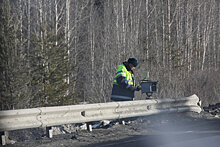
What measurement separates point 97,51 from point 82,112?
21.6 metres

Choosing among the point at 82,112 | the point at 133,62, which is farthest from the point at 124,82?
the point at 82,112

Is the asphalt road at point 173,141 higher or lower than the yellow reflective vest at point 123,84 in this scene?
lower

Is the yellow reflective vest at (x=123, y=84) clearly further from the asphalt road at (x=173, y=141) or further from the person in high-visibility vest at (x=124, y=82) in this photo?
the asphalt road at (x=173, y=141)

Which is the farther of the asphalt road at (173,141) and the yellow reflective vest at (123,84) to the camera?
the yellow reflective vest at (123,84)

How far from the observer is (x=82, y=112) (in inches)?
341

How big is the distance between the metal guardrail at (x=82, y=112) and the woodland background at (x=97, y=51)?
19.3 feet

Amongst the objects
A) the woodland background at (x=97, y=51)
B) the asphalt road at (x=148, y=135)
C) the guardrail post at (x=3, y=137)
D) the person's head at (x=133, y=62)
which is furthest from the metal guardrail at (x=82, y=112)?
the woodland background at (x=97, y=51)

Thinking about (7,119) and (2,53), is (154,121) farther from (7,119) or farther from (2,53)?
(2,53)

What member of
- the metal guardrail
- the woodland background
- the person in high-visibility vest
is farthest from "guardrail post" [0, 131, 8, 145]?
the woodland background

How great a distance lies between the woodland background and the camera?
17781 mm

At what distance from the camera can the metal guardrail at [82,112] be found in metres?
7.43

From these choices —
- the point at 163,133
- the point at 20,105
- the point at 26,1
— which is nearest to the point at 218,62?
the point at 26,1

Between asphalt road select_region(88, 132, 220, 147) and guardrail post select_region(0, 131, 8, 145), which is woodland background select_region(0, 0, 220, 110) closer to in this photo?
asphalt road select_region(88, 132, 220, 147)

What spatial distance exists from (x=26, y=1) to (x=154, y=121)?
57.4 feet
